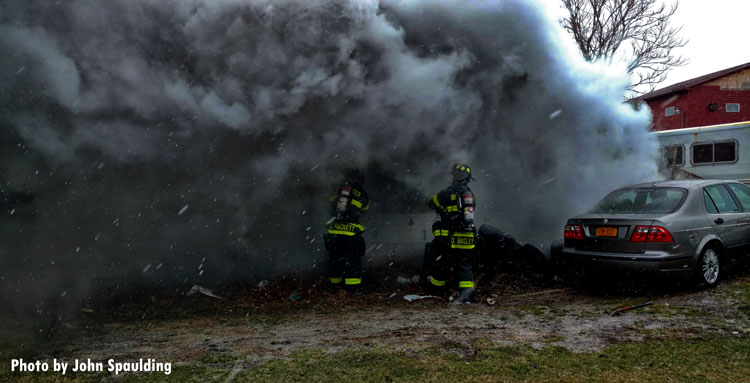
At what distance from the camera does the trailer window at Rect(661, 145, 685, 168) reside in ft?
32.9

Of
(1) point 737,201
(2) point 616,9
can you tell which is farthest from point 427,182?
(2) point 616,9

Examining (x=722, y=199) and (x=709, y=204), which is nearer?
(x=709, y=204)

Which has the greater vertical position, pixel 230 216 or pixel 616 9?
pixel 616 9

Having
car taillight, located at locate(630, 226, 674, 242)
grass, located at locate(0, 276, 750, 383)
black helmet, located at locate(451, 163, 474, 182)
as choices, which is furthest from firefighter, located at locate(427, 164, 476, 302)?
car taillight, located at locate(630, 226, 674, 242)

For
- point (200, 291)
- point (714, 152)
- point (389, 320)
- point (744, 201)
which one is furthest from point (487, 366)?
point (714, 152)

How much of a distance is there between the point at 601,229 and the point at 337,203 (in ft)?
11.3

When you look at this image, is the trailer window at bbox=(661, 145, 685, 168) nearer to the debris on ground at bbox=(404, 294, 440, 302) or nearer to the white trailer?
the white trailer

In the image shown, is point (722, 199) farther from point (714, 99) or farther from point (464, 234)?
point (714, 99)

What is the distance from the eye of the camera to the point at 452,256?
250 inches

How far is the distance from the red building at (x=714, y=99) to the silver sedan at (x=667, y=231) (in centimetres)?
1635

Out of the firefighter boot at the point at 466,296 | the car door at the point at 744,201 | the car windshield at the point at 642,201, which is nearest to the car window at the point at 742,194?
the car door at the point at 744,201

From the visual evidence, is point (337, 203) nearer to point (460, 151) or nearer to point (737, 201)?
point (460, 151)

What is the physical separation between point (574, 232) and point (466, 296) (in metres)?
1.70

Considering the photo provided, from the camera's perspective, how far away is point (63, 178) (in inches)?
259
